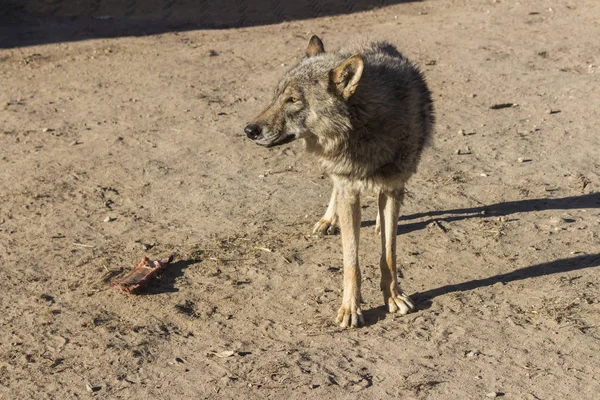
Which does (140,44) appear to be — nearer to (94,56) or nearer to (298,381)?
(94,56)

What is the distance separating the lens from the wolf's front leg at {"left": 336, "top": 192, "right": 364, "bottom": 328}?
229 inches

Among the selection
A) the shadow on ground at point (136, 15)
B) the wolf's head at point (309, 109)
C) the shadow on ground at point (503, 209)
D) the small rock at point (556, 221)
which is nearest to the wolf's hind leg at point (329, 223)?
the shadow on ground at point (503, 209)

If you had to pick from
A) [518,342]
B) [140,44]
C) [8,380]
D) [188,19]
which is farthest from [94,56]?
[518,342]

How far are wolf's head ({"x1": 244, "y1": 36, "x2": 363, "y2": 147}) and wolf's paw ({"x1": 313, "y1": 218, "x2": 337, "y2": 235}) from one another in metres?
1.61

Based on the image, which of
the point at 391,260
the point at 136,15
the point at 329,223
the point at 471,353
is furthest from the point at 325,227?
the point at 136,15

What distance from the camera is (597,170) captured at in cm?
814

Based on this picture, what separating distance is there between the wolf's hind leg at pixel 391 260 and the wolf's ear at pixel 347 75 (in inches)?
32.9

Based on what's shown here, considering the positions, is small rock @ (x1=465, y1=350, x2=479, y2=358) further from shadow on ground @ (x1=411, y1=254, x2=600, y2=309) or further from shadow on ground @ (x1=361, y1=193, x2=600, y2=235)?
shadow on ground @ (x1=361, y1=193, x2=600, y2=235)

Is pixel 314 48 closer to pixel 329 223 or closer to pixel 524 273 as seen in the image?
pixel 329 223

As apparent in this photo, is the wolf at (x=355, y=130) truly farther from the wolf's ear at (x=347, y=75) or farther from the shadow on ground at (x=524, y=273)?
the shadow on ground at (x=524, y=273)

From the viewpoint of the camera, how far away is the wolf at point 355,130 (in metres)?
5.57

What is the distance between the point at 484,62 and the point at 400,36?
4.58 ft

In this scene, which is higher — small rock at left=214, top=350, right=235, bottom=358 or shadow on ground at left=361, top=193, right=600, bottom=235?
small rock at left=214, top=350, right=235, bottom=358

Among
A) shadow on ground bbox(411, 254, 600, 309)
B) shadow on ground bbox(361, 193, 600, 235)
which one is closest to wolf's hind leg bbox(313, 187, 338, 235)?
shadow on ground bbox(361, 193, 600, 235)
